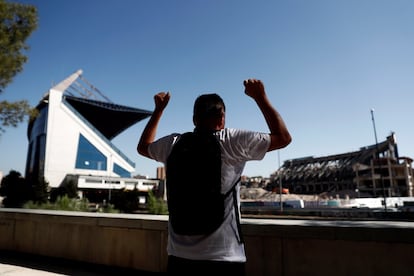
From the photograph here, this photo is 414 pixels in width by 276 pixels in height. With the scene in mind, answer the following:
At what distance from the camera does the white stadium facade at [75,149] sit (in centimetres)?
6900

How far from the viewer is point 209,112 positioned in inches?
65.8

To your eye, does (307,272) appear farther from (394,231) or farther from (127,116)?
(127,116)

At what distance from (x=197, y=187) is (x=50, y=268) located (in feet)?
16.0

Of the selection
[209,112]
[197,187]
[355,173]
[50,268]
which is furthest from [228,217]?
[355,173]

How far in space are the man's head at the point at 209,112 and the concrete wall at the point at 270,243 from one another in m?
2.61

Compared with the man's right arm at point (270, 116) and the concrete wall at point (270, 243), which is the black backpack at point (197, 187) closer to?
the man's right arm at point (270, 116)

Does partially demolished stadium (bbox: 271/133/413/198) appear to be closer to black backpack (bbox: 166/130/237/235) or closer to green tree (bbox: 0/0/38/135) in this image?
green tree (bbox: 0/0/38/135)

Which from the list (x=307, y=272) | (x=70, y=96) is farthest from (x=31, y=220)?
(x=70, y=96)

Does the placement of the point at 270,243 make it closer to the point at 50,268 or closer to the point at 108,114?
the point at 50,268

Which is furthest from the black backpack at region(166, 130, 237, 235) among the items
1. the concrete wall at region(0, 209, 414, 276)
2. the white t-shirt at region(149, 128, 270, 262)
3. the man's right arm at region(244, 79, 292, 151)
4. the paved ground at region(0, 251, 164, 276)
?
the paved ground at region(0, 251, 164, 276)

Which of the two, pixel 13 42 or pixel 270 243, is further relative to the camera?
pixel 13 42

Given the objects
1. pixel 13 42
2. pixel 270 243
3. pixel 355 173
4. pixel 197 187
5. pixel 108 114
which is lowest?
pixel 270 243

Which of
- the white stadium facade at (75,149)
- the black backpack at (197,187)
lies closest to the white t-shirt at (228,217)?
the black backpack at (197,187)

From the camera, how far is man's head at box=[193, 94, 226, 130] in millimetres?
1672
